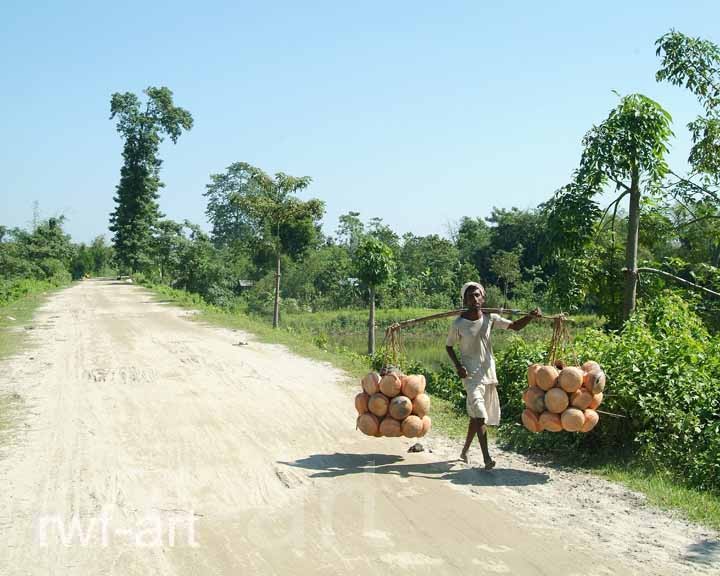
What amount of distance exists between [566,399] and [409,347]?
89.0ft

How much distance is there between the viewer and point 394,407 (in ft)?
22.3

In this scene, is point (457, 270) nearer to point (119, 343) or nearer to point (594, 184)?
point (119, 343)

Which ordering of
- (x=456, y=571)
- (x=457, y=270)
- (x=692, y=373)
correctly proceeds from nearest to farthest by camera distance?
(x=456, y=571) < (x=692, y=373) < (x=457, y=270)

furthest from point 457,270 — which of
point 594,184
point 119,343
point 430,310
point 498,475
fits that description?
point 498,475

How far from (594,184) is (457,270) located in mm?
35826

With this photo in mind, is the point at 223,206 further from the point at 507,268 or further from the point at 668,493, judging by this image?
the point at 668,493

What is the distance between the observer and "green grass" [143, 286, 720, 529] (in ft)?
20.1

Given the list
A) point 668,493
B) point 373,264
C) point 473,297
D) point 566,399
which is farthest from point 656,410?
point 373,264

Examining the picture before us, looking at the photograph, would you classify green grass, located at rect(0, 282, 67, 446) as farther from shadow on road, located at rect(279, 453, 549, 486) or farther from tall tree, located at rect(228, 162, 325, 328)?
tall tree, located at rect(228, 162, 325, 328)

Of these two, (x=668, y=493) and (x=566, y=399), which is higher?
(x=566, y=399)

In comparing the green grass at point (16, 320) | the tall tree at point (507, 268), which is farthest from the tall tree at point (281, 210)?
the tall tree at point (507, 268)

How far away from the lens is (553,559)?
4.86 metres

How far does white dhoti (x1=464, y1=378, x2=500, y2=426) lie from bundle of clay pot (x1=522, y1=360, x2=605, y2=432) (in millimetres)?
468

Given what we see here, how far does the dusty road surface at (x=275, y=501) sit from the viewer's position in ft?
16.0
